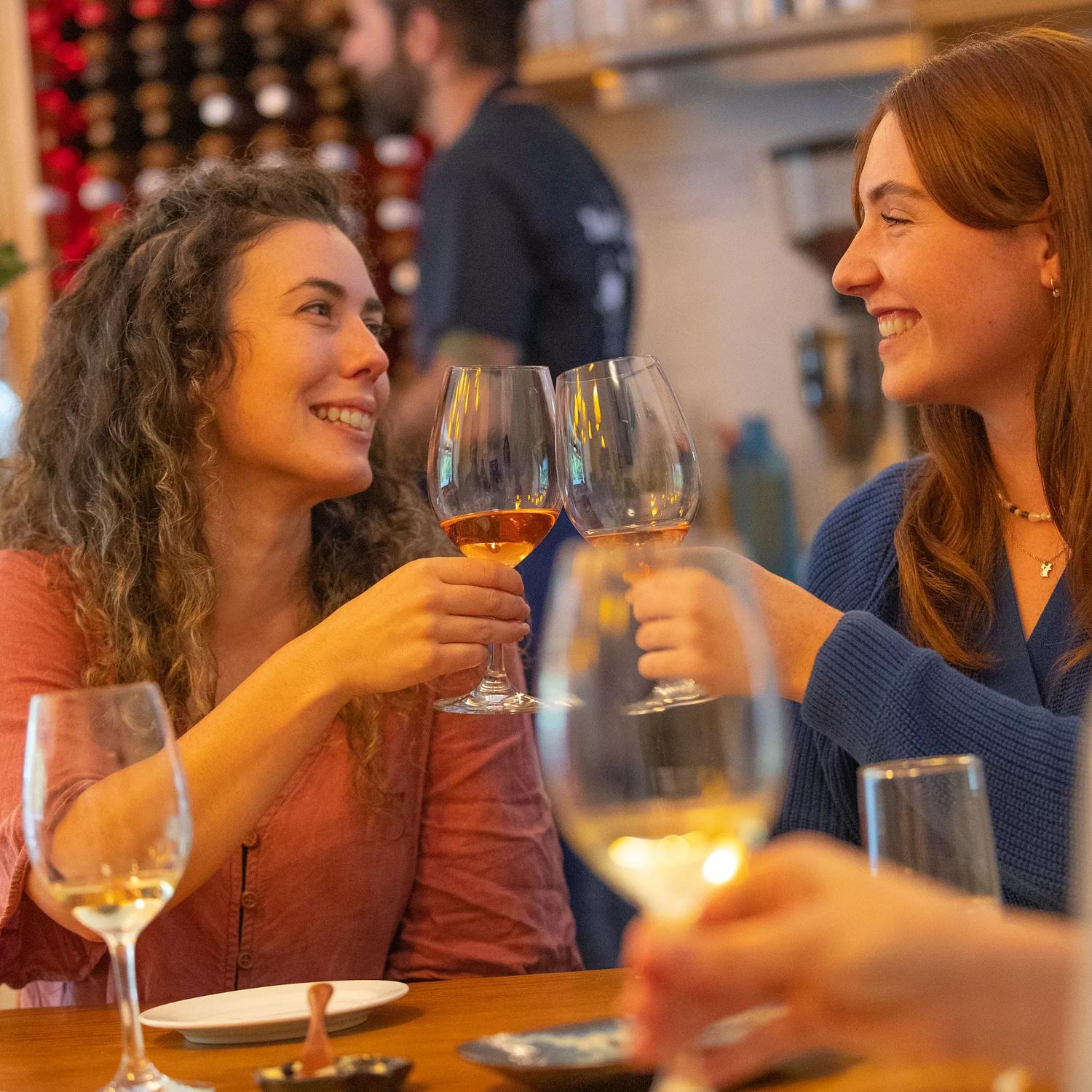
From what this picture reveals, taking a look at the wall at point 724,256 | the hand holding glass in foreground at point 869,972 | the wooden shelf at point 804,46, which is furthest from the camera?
the wall at point 724,256

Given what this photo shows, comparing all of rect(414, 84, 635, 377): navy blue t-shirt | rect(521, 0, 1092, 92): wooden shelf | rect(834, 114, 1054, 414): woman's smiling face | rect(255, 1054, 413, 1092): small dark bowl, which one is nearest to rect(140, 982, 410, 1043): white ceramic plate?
rect(255, 1054, 413, 1092): small dark bowl

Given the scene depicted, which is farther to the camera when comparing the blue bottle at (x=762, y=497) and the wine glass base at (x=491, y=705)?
the blue bottle at (x=762, y=497)

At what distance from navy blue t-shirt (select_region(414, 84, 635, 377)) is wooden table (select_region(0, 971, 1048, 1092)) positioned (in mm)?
1833

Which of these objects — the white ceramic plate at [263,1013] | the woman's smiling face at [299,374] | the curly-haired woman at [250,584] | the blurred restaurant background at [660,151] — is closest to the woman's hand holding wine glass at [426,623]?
the curly-haired woman at [250,584]

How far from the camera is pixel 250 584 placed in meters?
1.59

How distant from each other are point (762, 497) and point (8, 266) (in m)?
1.83

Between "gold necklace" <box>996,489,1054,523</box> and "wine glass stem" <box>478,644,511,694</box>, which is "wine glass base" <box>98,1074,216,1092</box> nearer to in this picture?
"wine glass stem" <box>478,644,511,694</box>

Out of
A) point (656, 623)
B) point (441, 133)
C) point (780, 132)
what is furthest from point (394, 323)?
point (656, 623)

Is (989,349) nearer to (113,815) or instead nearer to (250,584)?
(250,584)

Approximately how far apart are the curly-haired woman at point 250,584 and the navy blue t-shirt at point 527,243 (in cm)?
111

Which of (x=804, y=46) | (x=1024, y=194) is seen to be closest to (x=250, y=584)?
(x=1024, y=194)

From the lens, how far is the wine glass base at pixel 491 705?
44.1 inches

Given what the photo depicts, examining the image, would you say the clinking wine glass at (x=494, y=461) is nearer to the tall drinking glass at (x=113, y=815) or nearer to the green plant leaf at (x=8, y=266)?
the tall drinking glass at (x=113, y=815)

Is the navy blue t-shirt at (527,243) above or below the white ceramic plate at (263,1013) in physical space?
above
